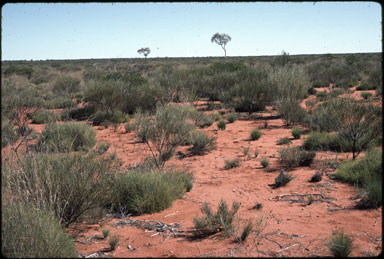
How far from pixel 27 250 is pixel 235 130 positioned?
1158cm

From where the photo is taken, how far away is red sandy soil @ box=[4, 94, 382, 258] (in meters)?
4.38

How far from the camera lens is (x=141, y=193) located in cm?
608

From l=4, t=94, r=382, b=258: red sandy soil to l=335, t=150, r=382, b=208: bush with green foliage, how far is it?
21 centimetres

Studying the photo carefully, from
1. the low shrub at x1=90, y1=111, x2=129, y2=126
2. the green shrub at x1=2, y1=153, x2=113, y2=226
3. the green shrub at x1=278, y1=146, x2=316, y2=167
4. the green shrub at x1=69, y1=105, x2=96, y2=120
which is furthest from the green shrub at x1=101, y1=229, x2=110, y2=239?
the green shrub at x1=69, y1=105, x2=96, y2=120

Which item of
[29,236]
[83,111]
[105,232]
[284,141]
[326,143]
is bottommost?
[105,232]

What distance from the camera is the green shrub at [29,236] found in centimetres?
349

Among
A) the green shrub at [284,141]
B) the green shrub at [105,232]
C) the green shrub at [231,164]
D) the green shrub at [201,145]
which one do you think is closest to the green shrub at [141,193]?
the green shrub at [105,232]

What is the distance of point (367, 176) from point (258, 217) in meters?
2.61

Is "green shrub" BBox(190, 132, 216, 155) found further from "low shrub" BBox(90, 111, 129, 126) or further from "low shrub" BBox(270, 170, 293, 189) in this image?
"low shrub" BBox(90, 111, 129, 126)

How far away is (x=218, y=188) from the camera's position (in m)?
7.38

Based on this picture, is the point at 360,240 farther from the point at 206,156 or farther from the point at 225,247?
the point at 206,156

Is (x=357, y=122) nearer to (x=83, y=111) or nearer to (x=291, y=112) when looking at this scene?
(x=291, y=112)

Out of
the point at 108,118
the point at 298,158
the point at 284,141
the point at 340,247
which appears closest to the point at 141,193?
the point at 340,247

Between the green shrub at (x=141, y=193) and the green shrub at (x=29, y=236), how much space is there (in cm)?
198
